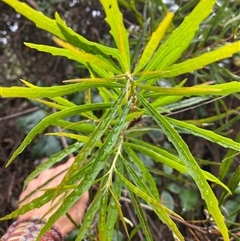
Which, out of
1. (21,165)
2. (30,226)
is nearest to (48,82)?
(21,165)

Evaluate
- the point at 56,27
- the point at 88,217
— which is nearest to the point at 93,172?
the point at 88,217

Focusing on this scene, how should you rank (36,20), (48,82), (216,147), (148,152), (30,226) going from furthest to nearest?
(48,82), (216,147), (30,226), (148,152), (36,20)

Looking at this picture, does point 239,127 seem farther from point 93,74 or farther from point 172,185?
point 93,74

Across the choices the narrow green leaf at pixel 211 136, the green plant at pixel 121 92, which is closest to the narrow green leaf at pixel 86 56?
the green plant at pixel 121 92

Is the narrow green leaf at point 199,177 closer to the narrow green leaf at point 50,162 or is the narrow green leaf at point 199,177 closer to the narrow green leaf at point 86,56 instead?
the narrow green leaf at point 86,56

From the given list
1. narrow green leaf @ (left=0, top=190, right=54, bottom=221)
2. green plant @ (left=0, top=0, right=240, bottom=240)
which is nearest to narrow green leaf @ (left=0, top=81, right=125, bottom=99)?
green plant @ (left=0, top=0, right=240, bottom=240)

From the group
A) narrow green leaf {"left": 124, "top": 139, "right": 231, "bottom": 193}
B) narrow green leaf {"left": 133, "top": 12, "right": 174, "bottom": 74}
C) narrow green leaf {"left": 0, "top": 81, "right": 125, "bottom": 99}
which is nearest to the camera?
narrow green leaf {"left": 133, "top": 12, "right": 174, "bottom": 74}

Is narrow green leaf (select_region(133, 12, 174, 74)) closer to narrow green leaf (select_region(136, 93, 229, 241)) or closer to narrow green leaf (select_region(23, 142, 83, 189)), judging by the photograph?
narrow green leaf (select_region(136, 93, 229, 241))
